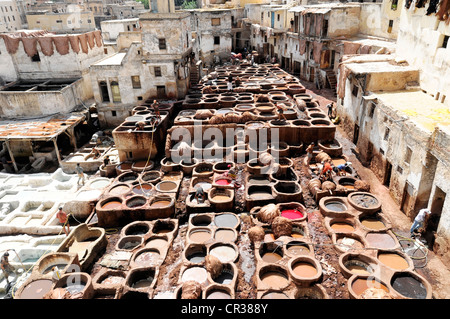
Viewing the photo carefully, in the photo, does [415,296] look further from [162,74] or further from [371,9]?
[371,9]

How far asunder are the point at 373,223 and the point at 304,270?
465 cm

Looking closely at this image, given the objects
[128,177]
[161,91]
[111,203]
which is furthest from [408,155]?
[161,91]

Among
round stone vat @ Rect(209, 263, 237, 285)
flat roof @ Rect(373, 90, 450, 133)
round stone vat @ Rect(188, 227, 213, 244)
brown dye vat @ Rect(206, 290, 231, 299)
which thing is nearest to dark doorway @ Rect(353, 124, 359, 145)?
flat roof @ Rect(373, 90, 450, 133)

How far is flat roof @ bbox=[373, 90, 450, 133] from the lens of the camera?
49.0 ft

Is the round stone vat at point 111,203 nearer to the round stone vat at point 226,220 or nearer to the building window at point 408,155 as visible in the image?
the round stone vat at point 226,220

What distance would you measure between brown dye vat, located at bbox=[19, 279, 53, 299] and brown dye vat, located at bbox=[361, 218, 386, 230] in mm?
13777

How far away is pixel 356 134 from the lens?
73.7ft

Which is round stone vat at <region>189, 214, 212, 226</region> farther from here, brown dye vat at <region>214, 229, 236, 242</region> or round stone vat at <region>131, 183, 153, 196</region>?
round stone vat at <region>131, 183, 153, 196</region>

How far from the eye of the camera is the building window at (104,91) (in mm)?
29447

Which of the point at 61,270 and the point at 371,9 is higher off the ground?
the point at 371,9

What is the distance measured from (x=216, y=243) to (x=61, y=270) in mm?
6688

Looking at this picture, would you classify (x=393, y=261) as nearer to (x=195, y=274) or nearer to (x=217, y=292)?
(x=217, y=292)
